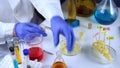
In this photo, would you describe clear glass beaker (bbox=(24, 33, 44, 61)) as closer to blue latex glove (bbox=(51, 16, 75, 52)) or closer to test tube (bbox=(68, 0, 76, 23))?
blue latex glove (bbox=(51, 16, 75, 52))

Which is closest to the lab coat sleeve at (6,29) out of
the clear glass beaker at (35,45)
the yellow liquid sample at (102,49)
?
the clear glass beaker at (35,45)

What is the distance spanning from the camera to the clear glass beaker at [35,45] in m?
0.88

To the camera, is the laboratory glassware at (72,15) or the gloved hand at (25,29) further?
the laboratory glassware at (72,15)

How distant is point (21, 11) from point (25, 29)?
0.24m

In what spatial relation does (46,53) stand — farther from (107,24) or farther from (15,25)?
(107,24)

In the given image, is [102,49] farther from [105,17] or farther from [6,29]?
[6,29]

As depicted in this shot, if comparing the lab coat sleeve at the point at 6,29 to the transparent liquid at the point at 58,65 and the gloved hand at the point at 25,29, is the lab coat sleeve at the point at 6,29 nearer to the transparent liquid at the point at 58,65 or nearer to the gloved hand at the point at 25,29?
the gloved hand at the point at 25,29

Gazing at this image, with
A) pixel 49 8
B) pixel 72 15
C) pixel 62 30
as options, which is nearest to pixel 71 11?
pixel 72 15

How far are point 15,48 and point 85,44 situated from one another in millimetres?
307

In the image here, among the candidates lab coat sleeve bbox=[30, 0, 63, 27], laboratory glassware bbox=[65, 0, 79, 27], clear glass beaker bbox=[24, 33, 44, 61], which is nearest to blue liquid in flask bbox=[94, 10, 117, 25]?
laboratory glassware bbox=[65, 0, 79, 27]

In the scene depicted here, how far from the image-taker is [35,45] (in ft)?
2.95

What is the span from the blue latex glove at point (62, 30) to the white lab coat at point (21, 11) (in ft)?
0.17

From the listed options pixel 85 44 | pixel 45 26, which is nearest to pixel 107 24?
pixel 85 44

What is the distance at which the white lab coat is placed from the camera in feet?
3.18
